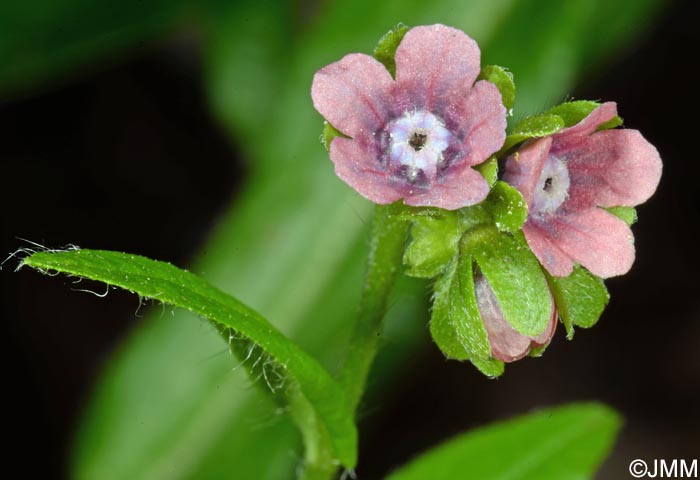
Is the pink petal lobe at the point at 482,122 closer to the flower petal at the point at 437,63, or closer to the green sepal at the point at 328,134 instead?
the flower petal at the point at 437,63

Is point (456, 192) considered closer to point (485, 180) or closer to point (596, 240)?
point (485, 180)

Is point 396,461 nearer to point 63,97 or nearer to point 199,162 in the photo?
point 199,162

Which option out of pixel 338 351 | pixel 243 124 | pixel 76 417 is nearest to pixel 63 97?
pixel 243 124

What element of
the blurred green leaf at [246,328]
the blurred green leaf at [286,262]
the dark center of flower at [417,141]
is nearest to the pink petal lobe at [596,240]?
the dark center of flower at [417,141]

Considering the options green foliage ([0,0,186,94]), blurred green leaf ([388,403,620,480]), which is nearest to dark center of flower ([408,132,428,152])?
blurred green leaf ([388,403,620,480])

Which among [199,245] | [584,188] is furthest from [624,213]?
[199,245]

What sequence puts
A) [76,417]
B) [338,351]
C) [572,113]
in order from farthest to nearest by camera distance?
[76,417] → [338,351] → [572,113]

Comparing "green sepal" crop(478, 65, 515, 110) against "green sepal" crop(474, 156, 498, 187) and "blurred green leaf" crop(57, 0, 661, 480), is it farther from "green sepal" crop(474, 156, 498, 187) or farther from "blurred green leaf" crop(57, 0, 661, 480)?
"blurred green leaf" crop(57, 0, 661, 480)
